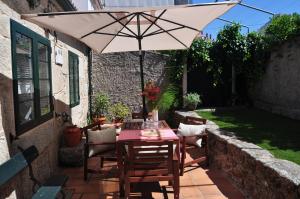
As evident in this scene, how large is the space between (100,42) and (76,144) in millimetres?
1812

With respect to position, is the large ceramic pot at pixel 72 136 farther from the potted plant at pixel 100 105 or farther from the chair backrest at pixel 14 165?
the potted plant at pixel 100 105

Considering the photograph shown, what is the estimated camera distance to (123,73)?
934 cm

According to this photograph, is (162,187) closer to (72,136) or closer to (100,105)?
(72,136)

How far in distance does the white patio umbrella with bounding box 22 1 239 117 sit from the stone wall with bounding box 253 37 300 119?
3317mm

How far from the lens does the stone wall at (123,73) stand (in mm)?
9297

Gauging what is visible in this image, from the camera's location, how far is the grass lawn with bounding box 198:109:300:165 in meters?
4.52

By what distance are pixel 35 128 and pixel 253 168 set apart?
2.69 metres

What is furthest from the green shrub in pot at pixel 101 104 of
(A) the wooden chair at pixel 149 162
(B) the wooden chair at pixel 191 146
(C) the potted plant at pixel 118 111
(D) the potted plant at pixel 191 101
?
(A) the wooden chair at pixel 149 162

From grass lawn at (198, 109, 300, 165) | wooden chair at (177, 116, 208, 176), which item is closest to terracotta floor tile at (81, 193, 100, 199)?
wooden chair at (177, 116, 208, 176)

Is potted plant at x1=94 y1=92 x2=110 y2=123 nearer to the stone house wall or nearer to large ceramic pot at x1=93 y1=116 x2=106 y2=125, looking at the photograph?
large ceramic pot at x1=93 y1=116 x2=106 y2=125

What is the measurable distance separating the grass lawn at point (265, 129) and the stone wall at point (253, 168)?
1.39ft

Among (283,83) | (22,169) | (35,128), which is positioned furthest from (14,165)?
(283,83)

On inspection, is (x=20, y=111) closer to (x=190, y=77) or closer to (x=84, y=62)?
(x=84, y=62)

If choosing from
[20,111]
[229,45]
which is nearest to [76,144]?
[20,111]
